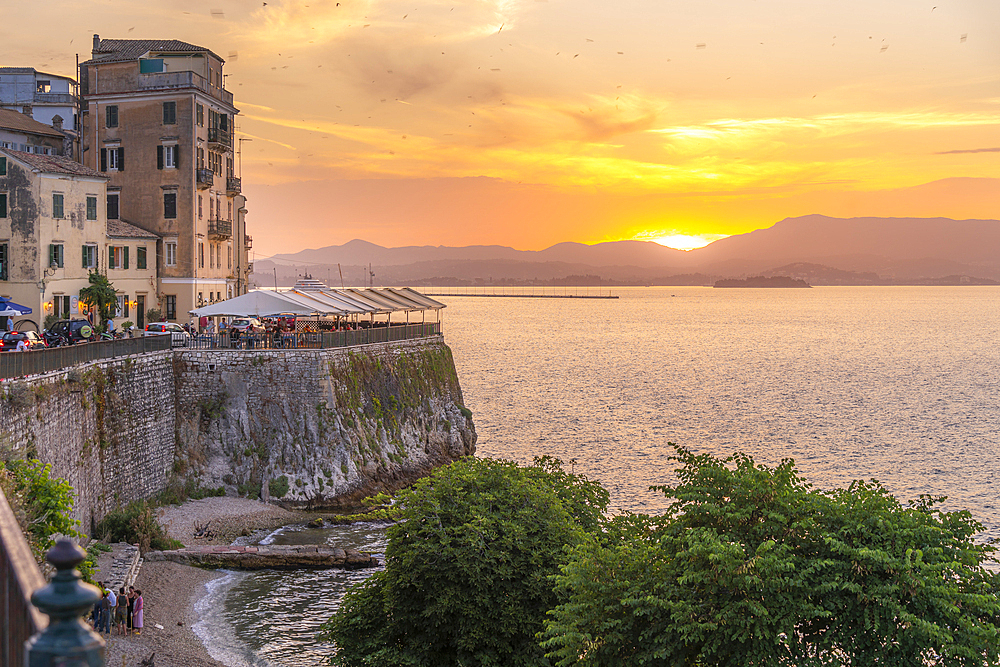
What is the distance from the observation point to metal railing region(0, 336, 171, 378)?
27.6 m

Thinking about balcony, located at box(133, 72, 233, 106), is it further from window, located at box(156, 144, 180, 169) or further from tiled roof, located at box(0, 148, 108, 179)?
tiled roof, located at box(0, 148, 108, 179)

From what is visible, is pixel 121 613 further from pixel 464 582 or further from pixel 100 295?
pixel 100 295

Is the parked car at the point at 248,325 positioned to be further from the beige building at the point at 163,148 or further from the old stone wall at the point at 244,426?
the old stone wall at the point at 244,426

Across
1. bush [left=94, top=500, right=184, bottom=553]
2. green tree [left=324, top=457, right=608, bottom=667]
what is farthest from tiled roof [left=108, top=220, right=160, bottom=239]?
green tree [left=324, top=457, right=608, bottom=667]

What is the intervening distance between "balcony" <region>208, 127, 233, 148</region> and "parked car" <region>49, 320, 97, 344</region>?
66.8 ft

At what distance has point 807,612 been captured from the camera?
1648 cm

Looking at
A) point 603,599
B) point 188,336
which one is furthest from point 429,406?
point 603,599

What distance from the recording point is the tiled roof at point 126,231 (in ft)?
186

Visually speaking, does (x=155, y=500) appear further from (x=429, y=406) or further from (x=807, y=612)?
(x=807, y=612)

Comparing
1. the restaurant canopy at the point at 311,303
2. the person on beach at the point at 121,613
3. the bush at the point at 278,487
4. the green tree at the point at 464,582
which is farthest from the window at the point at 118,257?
the green tree at the point at 464,582

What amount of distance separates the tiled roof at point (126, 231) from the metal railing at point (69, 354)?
53.8ft

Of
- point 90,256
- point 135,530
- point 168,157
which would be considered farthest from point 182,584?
point 168,157

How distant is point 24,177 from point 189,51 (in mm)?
18685

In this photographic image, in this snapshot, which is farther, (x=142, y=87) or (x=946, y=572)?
(x=142, y=87)
